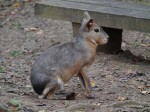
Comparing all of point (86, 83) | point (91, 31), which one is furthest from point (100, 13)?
point (86, 83)

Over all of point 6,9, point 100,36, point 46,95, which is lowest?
point 6,9

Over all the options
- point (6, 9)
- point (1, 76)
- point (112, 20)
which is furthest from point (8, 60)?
point (6, 9)

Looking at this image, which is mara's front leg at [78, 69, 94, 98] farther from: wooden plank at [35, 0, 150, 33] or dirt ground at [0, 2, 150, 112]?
wooden plank at [35, 0, 150, 33]

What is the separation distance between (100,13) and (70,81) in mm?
1203

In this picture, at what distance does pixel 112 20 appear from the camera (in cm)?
788

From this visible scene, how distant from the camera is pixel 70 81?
293 inches

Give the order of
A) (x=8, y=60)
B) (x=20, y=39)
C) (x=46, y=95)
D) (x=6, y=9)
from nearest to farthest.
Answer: (x=46, y=95) < (x=8, y=60) < (x=20, y=39) < (x=6, y=9)

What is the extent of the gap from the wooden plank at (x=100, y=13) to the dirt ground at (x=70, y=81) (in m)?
0.63

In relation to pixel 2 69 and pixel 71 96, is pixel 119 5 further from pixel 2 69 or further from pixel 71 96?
pixel 71 96

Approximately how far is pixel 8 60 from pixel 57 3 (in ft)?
3.96

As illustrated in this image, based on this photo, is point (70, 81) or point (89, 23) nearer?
point (89, 23)

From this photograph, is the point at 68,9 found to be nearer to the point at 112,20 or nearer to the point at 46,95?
the point at 112,20

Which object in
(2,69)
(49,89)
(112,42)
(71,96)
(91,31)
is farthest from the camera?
(112,42)

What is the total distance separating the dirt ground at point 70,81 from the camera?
581 centimetres
